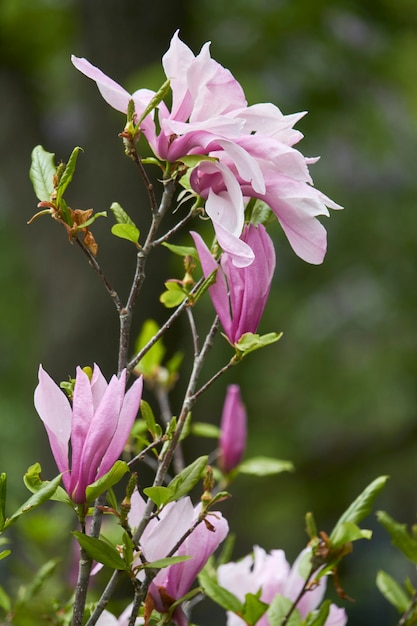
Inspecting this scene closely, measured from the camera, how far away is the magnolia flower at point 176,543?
0.59m

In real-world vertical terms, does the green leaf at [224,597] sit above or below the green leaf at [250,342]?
below

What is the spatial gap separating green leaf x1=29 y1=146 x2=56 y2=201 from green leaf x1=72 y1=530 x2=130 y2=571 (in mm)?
229

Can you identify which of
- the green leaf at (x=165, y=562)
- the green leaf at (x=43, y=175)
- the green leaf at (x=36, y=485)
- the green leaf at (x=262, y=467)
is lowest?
the green leaf at (x=262, y=467)

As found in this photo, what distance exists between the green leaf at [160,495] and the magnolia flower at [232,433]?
0.46 metres

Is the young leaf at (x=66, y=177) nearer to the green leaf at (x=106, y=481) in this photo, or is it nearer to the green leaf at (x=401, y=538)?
the green leaf at (x=106, y=481)

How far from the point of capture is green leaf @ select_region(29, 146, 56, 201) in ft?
2.02

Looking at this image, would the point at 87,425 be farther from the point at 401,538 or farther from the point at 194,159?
the point at 401,538

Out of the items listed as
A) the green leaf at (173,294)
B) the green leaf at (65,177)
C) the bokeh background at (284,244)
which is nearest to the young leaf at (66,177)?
the green leaf at (65,177)

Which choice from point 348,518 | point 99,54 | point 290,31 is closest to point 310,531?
point 348,518

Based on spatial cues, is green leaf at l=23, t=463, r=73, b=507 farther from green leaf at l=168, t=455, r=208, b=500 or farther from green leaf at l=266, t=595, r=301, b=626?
green leaf at l=266, t=595, r=301, b=626

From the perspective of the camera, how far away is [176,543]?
0.60 metres

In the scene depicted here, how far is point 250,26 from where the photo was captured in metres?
3.88

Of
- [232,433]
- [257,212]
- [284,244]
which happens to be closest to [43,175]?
[257,212]

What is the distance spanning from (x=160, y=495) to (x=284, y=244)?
375 centimetres
